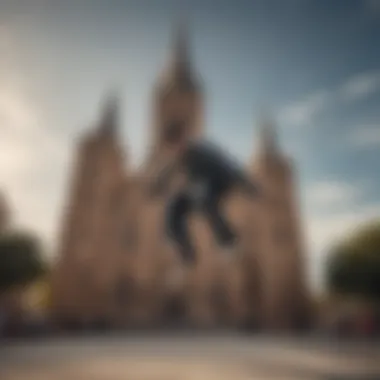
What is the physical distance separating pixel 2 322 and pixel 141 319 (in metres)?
10.4

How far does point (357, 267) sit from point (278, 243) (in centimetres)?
947

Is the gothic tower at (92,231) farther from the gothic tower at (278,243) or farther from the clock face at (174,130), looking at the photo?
the gothic tower at (278,243)

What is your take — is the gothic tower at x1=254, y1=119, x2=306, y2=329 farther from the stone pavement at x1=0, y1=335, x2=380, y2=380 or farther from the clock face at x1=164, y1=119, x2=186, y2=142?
the stone pavement at x1=0, y1=335, x2=380, y2=380

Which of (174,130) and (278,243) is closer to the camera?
(278,243)

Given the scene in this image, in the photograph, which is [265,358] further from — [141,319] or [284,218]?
[284,218]

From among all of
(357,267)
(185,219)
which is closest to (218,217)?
(185,219)

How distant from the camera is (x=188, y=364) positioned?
1050 centimetres

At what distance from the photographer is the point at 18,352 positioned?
12.3 metres

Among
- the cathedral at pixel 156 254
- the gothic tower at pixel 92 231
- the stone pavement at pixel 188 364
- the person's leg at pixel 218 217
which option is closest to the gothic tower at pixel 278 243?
the cathedral at pixel 156 254

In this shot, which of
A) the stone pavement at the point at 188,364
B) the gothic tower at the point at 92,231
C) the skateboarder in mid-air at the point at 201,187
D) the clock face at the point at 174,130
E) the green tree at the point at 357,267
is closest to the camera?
the skateboarder in mid-air at the point at 201,187

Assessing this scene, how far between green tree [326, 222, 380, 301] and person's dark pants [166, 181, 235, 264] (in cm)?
1640

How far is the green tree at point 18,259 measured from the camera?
810 inches

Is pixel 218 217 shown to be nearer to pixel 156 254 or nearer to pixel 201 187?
pixel 201 187

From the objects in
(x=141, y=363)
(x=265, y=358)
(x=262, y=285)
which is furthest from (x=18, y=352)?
(x=262, y=285)
